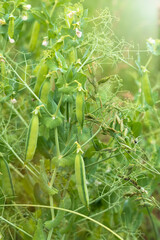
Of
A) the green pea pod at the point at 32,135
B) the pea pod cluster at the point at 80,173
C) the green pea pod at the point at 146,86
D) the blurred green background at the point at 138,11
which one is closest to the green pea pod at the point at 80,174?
the pea pod cluster at the point at 80,173

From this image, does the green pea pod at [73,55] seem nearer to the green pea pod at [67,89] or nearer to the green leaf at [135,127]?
the green pea pod at [67,89]

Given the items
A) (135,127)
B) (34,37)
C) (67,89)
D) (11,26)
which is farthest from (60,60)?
(34,37)

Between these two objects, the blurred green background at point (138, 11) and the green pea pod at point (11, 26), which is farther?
the blurred green background at point (138, 11)

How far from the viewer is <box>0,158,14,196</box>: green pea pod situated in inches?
36.2

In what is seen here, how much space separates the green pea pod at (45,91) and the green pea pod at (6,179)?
197 mm

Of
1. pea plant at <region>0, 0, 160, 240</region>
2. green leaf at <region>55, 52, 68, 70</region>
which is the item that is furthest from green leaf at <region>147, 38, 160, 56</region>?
green leaf at <region>55, 52, 68, 70</region>

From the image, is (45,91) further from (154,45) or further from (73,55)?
(154,45)

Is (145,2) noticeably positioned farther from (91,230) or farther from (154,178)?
(91,230)

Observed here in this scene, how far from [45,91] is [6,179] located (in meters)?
0.27

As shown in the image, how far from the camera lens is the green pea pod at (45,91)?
85 centimetres

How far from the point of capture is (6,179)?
940 millimetres

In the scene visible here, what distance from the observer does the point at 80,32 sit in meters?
0.85

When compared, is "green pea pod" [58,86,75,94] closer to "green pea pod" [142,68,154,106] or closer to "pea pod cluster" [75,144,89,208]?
"pea pod cluster" [75,144,89,208]

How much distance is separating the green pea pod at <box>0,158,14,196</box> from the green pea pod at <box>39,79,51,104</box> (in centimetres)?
20
